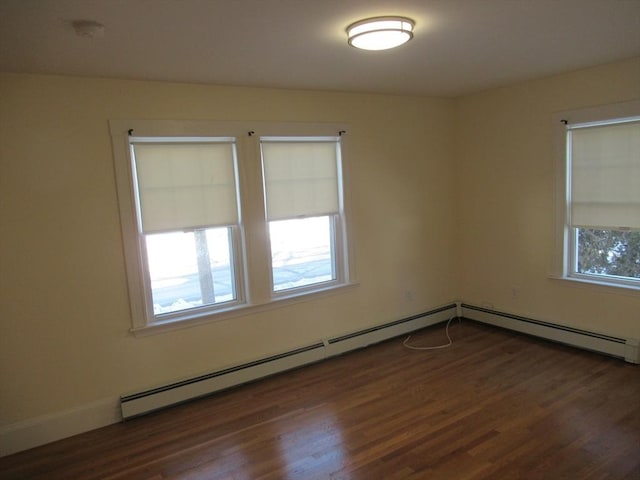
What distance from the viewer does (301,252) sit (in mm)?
4250

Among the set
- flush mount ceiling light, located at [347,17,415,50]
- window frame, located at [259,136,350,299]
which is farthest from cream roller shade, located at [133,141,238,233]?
flush mount ceiling light, located at [347,17,415,50]

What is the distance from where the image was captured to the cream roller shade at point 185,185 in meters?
3.39

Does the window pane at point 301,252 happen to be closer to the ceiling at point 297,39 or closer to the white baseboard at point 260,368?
the white baseboard at point 260,368

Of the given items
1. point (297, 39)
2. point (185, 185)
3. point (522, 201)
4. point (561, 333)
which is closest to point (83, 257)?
point (185, 185)

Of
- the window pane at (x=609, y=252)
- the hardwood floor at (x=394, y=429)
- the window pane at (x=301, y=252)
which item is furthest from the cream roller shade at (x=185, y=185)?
the window pane at (x=609, y=252)

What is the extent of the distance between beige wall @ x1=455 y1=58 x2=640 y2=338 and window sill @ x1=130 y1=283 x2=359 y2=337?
1.65 meters

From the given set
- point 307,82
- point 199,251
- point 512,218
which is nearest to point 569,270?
point 512,218

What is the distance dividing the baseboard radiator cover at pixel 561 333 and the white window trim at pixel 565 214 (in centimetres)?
46

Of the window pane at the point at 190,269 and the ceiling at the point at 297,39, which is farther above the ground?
the ceiling at the point at 297,39

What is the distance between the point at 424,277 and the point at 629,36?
9.57ft

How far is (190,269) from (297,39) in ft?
6.72

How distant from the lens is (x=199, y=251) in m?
3.73

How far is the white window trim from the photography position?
3.85m

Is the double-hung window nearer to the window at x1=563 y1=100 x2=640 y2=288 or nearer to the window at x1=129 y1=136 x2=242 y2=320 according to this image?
the window at x1=129 y1=136 x2=242 y2=320
